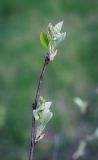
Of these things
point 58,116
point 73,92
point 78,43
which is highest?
point 78,43

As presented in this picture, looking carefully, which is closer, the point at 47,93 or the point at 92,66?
the point at 47,93

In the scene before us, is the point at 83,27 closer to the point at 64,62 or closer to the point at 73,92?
the point at 64,62

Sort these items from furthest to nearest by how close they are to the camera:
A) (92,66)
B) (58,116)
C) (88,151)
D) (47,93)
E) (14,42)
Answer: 1. (14,42)
2. (92,66)
3. (47,93)
4. (58,116)
5. (88,151)

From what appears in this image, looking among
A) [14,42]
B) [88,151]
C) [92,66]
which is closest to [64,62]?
[92,66]

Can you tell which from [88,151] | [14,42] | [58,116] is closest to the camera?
[88,151]

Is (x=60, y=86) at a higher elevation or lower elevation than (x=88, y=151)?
higher

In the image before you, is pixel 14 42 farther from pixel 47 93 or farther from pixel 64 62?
pixel 47 93

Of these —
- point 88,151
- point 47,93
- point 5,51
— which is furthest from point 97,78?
point 88,151
